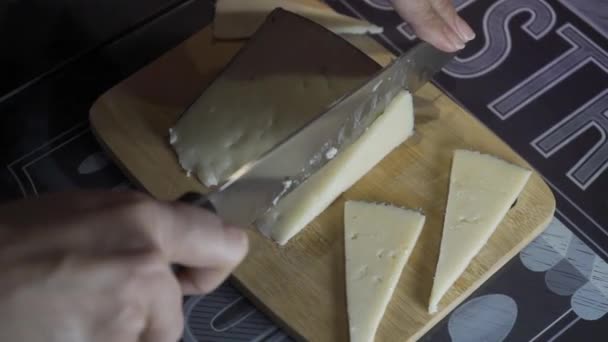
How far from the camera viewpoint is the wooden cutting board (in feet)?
3.74

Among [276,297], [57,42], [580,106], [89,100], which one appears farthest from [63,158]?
[580,106]

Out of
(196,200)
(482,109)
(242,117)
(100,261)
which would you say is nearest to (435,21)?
(482,109)

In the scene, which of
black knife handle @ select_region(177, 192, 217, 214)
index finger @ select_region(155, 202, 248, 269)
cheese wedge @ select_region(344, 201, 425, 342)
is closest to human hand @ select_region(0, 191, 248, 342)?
index finger @ select_region(155, 202, 248, 269)

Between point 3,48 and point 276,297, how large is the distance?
682mm

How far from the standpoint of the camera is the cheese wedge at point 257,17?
4.50 feet

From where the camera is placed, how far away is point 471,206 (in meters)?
1.18

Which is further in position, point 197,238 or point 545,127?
point 545,127

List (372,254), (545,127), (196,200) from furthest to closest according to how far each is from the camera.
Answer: (545,127)
(372,254)
(196,200)

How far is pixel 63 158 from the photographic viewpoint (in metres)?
1.32

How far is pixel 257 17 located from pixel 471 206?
0.48 m

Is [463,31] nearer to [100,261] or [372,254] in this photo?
[372,254]

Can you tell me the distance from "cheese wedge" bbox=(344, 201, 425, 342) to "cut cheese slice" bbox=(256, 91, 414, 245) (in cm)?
4

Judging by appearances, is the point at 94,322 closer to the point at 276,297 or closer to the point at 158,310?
the point at 158,310

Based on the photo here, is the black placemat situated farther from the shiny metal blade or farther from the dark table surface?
the shiny metal blade
